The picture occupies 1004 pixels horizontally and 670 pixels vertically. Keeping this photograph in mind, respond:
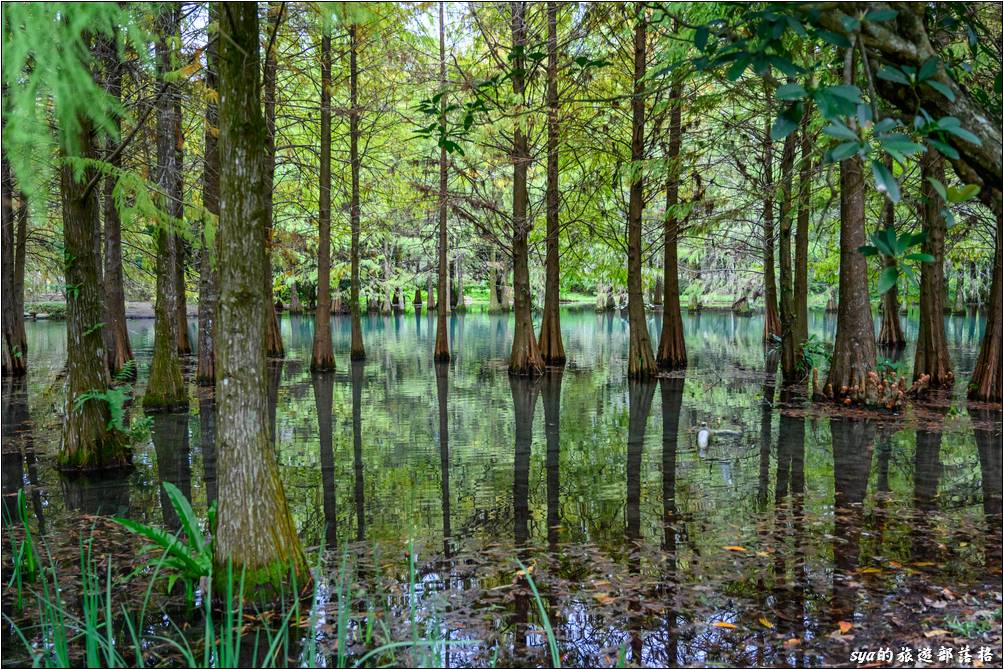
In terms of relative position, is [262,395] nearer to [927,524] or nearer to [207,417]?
[927,524]

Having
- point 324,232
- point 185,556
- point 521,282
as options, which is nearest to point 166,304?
point 324,232

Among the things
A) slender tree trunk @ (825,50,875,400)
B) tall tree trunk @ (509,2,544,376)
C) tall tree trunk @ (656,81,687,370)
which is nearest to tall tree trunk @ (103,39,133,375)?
tall tree trunk @ (509,2,544,376)

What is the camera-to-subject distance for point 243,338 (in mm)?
3998

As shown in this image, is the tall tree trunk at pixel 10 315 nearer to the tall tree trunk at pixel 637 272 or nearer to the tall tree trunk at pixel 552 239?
the tall tree trunk at pixel 552 239

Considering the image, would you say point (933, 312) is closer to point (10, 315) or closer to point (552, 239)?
point (552, 239)

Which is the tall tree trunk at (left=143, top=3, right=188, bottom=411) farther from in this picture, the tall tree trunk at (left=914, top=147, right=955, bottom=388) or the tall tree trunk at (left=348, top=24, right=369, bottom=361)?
the tall tree trunk at (left=914, top=147, right=955, bottom=388)

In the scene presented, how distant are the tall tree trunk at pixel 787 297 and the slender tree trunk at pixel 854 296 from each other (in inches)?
76.7

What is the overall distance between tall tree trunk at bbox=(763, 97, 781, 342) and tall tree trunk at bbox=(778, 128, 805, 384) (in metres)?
0.31

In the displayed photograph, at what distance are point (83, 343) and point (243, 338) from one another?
13.3 feet

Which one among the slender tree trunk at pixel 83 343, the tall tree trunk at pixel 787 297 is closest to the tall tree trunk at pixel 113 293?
the slender tree trunk at pixel 83 343

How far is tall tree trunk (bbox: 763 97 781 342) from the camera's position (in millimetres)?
12328

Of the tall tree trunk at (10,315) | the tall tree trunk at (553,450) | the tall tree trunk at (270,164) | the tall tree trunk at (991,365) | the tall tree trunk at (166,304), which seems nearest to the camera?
the tall tree trunk at (553,450)

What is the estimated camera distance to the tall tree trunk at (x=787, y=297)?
13.0 metres

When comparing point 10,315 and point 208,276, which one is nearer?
point 208,276
